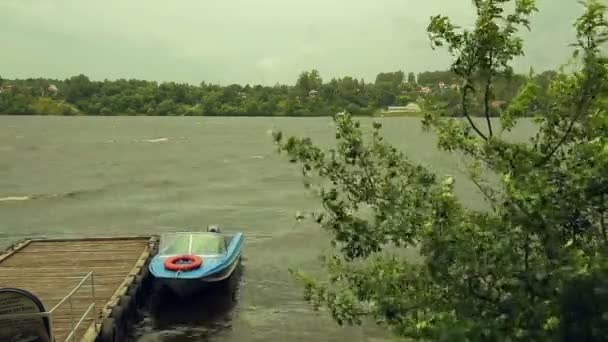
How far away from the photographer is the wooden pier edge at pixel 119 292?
14438 mm

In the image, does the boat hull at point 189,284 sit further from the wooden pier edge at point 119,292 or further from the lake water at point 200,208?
the wooden pier edge at point 119,292

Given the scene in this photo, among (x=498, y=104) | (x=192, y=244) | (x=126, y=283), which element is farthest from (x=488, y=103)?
(x=192, y=244)

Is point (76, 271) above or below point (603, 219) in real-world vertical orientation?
below

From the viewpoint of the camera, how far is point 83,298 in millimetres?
17609

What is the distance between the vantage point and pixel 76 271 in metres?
21.0

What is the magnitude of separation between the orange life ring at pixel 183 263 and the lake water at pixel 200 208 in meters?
1.43

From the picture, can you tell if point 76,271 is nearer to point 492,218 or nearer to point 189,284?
point 189,284

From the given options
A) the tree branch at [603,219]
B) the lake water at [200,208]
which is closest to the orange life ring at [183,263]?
the lake water at [200,208]

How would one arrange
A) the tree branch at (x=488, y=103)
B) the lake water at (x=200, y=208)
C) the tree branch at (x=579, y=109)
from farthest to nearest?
the lake water at (x=200, y=208) < the tree branch at (x=488, y=103) < the tree branch at (x=579, y=109)

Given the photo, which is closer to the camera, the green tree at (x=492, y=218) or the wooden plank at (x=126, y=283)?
the green tree at (x=492, y=218)

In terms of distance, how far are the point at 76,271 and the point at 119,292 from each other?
369 cm

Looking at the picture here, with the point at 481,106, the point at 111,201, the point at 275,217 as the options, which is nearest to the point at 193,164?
the point at 111,201

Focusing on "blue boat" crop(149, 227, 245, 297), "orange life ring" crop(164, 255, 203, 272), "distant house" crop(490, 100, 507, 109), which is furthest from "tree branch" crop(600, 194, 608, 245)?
"orange life ring" crop(164, 255, 203, 272)

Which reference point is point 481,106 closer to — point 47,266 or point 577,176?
point 577,176
